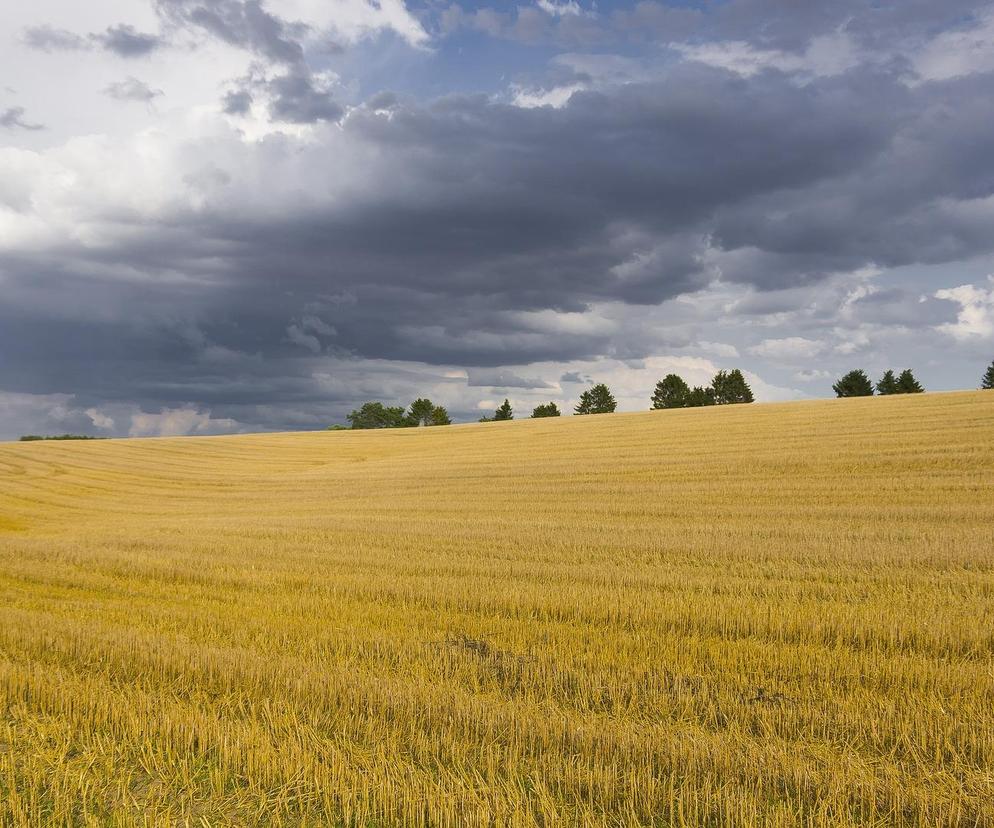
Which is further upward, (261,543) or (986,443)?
(986,443)

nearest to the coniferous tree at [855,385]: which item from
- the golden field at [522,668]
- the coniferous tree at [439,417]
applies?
the coniferous tree at [439,417]

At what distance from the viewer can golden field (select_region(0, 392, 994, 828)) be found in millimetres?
5344

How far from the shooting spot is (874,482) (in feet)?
73.3

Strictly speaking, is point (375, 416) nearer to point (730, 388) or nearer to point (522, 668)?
point (730, 388)

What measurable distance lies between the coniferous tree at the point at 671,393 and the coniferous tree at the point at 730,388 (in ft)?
16.5

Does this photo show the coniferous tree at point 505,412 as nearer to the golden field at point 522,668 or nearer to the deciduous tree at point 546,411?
the deciduous tree at point 546,411

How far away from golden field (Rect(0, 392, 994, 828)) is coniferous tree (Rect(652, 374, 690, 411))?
104 meters

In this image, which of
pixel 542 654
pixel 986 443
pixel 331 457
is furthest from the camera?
pixel 331 457

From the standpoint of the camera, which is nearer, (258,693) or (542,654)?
(258,693)

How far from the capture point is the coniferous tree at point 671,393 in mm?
124625

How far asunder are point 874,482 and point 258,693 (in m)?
19.8

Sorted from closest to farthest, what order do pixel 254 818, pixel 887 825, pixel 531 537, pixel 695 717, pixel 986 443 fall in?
pixel 887 825, pixel 254 818, pixel 695 717, pixel 531 537, pixel 986 443

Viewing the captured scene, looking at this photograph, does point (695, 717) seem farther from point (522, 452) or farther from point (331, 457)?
point (331, 457)

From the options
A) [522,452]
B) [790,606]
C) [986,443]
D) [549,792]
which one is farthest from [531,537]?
[522,452]
